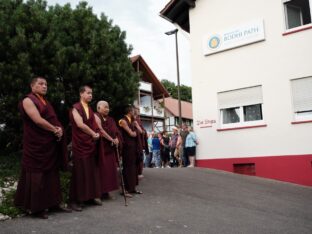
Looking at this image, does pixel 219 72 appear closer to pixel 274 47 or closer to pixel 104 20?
pixel 274 47

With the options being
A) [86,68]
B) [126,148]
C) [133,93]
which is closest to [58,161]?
[126,148]

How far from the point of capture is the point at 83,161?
22.0 ft

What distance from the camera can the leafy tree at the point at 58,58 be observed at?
809 centimetres

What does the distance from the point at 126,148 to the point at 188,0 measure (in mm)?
9042

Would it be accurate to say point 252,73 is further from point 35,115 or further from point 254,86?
point 35,115

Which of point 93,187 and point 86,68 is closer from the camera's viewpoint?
point 93,187

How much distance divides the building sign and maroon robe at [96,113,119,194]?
764 cm

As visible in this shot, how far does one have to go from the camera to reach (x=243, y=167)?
13.7 meters

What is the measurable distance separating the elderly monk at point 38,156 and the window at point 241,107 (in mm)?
8824

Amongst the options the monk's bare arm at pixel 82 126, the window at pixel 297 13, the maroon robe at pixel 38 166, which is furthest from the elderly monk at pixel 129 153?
the window at pixel 297 13

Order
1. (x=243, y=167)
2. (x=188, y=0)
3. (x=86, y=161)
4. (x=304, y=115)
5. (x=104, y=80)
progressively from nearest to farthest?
(x=86, y=161)
(x=104, y=80)
(x=304, y=115)
(x=243, y=167)
(x=188, y=0)

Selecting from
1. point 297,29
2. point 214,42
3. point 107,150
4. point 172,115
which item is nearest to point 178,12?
point 214,42

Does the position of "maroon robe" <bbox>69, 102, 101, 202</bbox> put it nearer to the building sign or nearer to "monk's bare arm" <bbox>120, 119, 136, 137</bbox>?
"monk's bare arm" <bbox>120, 119, 136, 137</bbox>

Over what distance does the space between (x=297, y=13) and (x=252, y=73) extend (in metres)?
2.47
